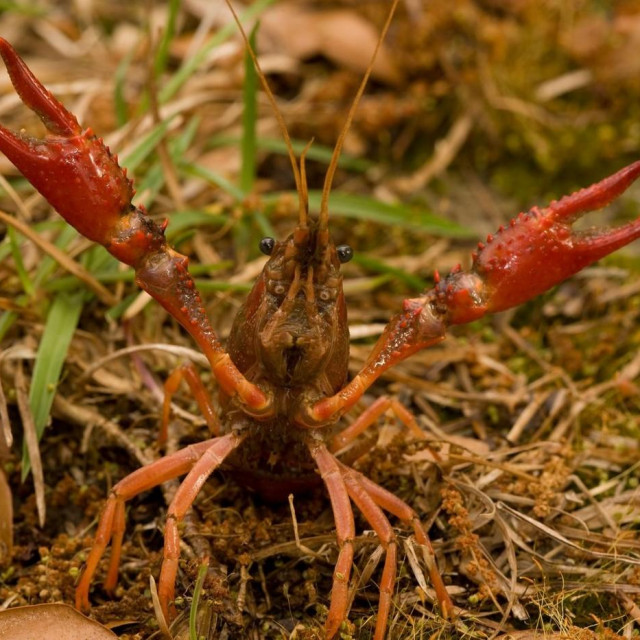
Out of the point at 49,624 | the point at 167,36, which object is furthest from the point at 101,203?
the point at 167,36

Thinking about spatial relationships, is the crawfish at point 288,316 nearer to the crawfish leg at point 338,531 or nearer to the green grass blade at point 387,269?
the crawfish leg at point 338,531

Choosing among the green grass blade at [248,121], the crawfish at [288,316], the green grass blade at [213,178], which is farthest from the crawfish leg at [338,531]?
the green grass blade at [248,121]

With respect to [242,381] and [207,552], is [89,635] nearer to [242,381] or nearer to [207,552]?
[207,552]

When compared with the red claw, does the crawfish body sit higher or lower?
lower

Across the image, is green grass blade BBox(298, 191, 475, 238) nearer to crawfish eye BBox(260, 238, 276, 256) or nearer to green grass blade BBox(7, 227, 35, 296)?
green grass blade BBox(7, 227, 35, 296)

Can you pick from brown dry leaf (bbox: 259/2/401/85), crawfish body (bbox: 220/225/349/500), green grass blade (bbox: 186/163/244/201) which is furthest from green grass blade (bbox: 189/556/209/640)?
brown dry leaf (bbox: 259/2/401/85)

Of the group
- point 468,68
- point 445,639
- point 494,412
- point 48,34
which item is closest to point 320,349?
point 445,639
